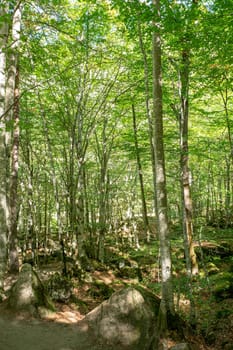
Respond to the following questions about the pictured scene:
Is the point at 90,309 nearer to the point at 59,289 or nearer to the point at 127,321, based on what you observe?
the point at 59,289

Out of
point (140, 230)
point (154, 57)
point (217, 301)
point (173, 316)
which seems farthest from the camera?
point (140, 230)

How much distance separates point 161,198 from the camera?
6.09m

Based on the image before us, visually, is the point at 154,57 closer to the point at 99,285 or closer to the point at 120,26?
the point at 120,26

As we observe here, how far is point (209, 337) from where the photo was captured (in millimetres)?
6875

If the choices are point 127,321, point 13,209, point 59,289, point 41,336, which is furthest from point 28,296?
point 13,209

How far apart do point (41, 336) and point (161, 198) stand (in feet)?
13.9

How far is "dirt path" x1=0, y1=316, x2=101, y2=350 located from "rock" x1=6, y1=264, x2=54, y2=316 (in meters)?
0.34

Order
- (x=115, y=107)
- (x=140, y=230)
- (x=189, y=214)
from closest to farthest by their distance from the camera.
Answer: (x=189, y=214), (x=115, y=107), (x=140, y=230)

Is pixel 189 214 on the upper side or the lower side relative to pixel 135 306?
upper

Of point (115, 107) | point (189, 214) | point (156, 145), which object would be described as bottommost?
point (189, 214)

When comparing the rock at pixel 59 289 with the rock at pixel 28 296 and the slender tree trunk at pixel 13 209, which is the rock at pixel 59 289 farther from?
the slender tree trunk at pixel 13 209

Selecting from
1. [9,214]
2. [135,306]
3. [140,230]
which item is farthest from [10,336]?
[140,230]

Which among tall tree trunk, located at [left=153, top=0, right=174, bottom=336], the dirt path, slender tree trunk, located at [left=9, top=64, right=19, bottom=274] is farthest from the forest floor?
tall tree trunk, located at [left=153, top=0, right=174, bottom=336]

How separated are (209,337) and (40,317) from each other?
446cm
